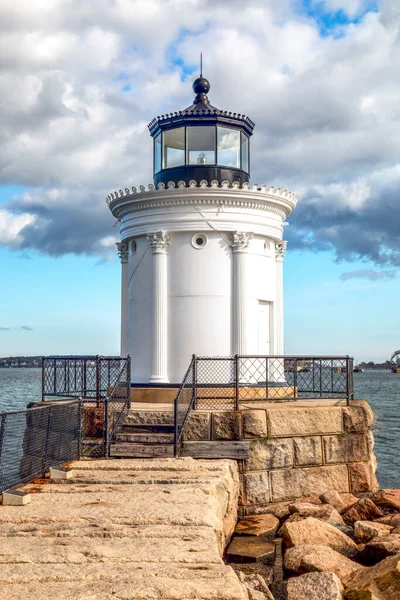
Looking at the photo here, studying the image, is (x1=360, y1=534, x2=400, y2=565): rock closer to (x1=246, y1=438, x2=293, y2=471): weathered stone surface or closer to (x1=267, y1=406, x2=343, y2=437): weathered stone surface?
(x1=246, y1=438, x2=293, y2=471): weathered stone surface

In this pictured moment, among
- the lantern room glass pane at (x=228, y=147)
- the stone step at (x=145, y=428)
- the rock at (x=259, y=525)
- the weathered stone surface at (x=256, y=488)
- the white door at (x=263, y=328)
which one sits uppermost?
the lantern room glass pane at (x=228, y=147)

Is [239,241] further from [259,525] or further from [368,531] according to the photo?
[368,531]

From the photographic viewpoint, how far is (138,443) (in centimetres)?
1165

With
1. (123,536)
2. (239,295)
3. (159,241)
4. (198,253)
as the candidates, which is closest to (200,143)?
(159,241)

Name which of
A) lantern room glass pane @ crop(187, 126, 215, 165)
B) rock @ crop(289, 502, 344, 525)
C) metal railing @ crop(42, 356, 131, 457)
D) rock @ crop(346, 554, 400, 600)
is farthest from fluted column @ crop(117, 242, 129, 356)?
rock @ crop(346, 554, 400, 600)

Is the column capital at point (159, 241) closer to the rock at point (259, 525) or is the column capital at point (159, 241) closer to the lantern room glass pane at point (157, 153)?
the lantern room glass pane at point (157, 153)

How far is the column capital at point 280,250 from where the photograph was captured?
15.9 metres

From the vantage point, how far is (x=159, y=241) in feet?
48.1

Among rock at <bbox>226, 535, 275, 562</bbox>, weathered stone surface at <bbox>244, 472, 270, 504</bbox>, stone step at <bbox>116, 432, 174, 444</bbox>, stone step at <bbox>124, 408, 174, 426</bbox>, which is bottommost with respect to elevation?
rock at <bbox>226, 535, 275, 562</bbox>

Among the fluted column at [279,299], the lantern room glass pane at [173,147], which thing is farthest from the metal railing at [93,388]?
the lantern room glass pane at [173,147]

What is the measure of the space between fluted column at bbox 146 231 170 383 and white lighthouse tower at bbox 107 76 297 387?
2 cm

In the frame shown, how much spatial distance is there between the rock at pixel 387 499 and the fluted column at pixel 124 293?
266 inches

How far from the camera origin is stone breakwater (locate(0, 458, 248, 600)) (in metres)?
5.54

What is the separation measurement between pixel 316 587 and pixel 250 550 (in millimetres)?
2474
